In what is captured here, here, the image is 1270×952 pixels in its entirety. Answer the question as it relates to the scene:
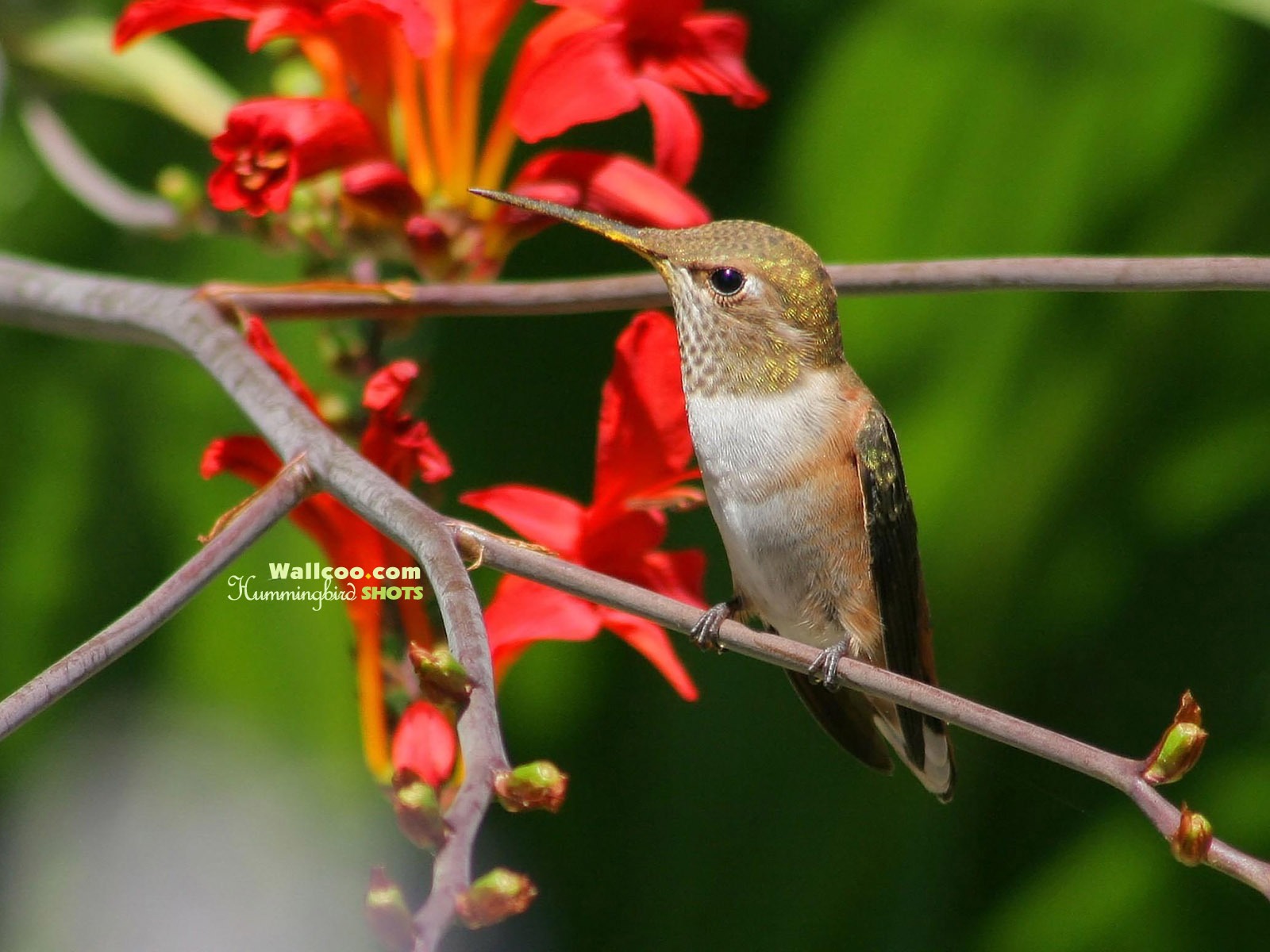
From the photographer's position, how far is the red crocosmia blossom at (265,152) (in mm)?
1048

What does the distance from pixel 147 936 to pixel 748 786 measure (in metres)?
0.74

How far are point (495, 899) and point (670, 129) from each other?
2.26ft

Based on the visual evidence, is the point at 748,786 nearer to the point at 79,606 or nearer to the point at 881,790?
the point at 881,790

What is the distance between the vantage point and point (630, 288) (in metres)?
1.11

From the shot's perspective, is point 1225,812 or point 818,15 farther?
point 818,15

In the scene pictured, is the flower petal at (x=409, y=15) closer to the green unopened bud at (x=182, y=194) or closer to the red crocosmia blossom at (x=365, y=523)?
the red crocosmia blossom at (x=365, y=523)

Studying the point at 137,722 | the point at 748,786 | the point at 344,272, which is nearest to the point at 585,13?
the point at 344,272

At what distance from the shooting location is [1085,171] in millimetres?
1609

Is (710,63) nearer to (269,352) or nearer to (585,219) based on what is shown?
(585,219)

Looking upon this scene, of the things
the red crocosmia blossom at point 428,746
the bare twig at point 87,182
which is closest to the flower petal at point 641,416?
the red crocosmia blossom at point 428,746

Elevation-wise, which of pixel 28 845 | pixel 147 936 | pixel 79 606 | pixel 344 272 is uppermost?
pixel 344 272

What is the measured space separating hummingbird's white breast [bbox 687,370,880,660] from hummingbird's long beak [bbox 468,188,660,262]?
0.16m

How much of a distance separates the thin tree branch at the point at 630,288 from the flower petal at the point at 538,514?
150 millimetres

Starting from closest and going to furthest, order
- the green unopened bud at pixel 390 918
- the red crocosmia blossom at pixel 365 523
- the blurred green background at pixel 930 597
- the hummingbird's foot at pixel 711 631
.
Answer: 1. the green unopened bud at pixel 390 918
2. the hummingbird's foot at pixel 711 631
3. the red crocosmia blossom at pixel 365 523
4. the blurred green background at pixel 930 597
